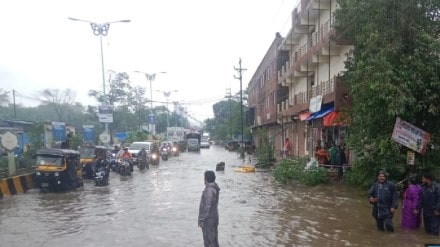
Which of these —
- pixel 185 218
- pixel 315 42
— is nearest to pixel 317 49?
pixel 315 42

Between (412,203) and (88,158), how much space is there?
55.0 feet

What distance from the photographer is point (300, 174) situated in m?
19.5

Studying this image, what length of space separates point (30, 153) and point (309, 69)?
17.9 m

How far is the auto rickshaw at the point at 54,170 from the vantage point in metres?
17.2

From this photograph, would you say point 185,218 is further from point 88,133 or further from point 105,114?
point 88,133

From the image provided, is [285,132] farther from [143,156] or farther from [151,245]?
[151,245]

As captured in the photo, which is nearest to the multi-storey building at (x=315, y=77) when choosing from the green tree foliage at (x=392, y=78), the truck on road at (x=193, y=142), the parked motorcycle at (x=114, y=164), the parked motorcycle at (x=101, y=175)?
the green tree foliage at (x=392, y=78)

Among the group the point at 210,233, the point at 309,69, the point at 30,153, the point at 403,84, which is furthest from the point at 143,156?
the point at 210,233

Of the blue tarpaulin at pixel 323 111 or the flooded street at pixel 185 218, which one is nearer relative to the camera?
the flooded street at pixel 185 218

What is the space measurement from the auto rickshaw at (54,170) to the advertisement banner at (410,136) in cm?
1208

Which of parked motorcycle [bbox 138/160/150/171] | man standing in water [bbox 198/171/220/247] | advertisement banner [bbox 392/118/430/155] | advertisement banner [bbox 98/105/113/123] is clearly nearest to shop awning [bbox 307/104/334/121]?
advertisement banner [bbox 392/118/430/155]

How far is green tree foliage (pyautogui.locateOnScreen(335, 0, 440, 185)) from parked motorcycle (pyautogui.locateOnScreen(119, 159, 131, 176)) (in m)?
13.6

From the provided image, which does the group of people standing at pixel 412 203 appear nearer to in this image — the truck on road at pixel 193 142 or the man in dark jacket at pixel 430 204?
the man in dark jacket at pixel 430 204

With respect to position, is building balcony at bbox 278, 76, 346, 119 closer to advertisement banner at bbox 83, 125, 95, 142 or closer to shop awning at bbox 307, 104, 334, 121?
shop awning at bbox 307, 104, 334, 121
